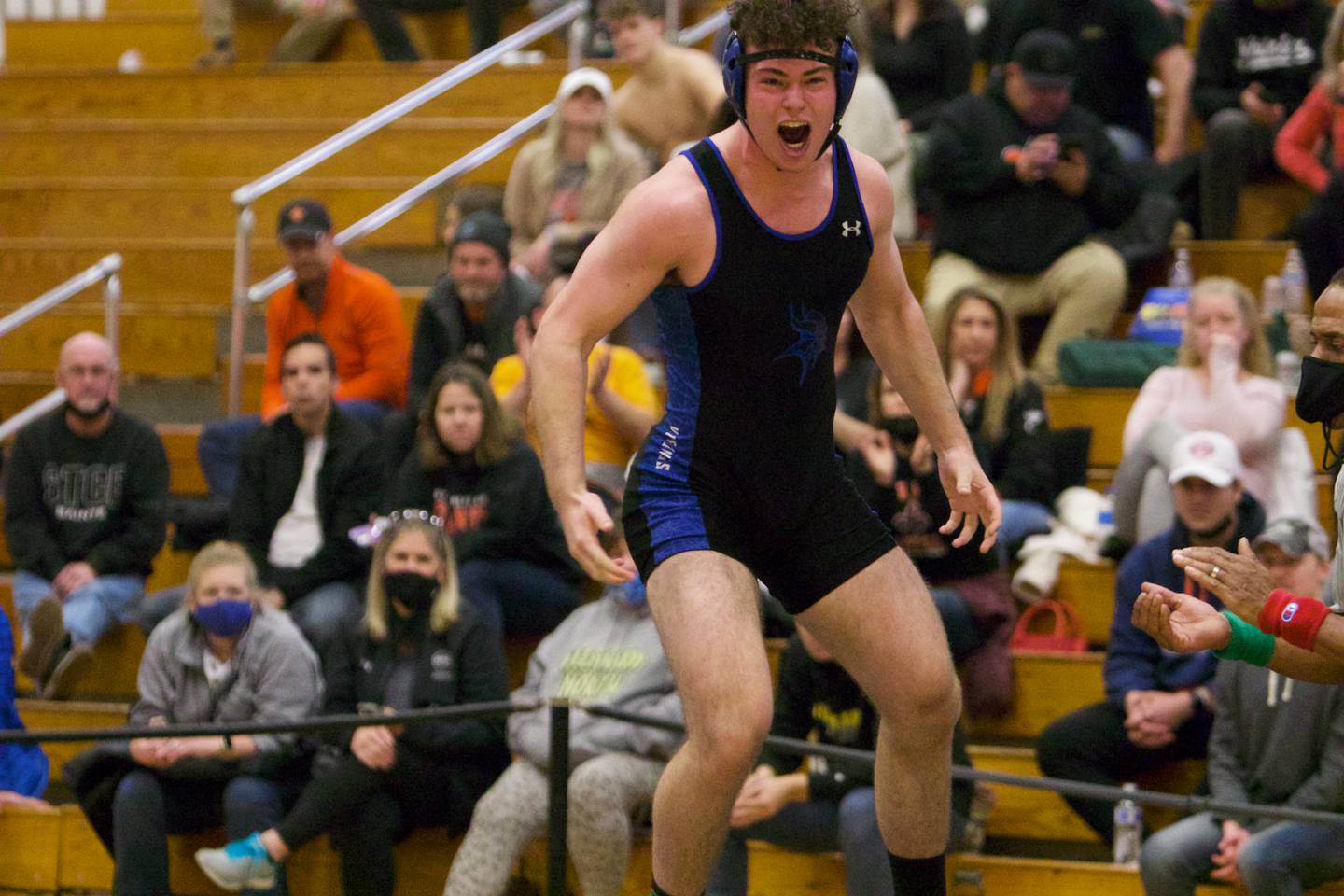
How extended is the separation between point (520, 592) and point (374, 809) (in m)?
0.92

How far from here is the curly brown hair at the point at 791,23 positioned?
11.7 ft

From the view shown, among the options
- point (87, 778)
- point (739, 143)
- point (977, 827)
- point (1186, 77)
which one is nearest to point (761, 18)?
point (739, 143)

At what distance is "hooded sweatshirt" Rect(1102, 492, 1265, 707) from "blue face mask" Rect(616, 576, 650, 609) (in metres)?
1.29

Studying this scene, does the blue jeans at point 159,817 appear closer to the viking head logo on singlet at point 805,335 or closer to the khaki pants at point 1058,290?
the viking head logo on singlet at point 805,335

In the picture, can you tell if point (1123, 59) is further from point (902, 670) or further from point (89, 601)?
point (902, 670)

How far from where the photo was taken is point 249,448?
21.8 feet

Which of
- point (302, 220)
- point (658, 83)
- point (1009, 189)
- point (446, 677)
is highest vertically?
point (658, 83)

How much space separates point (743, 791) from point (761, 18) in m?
2.41

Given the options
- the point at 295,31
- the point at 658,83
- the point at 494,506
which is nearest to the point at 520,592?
the point at 494,506

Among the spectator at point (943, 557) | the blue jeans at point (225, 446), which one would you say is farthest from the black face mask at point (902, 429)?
the blue jeans at point (225, 446)

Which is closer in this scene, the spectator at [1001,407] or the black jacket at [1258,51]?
the spectator at [1001,407]

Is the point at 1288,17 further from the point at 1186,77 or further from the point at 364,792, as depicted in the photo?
the point at 364,792

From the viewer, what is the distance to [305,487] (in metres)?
6.61

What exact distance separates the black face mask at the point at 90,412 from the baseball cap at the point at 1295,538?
12.7ft
